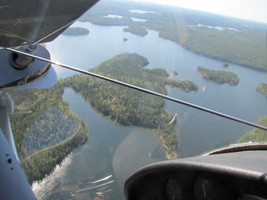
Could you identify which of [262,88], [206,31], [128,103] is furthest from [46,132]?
[206,31]

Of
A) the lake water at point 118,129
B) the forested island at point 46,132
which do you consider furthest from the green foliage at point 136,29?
the forested island at point 46,132

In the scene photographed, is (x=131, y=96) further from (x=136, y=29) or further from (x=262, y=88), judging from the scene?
(x=262, y=88)

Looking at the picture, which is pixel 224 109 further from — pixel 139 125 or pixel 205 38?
pixel 205 38

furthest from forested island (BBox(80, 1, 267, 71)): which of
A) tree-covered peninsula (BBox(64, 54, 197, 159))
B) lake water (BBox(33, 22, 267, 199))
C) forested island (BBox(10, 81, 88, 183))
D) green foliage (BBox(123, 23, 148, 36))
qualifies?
forested island (BBox(10, 81, 88, 183))

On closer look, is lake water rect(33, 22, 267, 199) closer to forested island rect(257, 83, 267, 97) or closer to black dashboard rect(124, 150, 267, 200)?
forested island rect(257, 83, 267, 97)

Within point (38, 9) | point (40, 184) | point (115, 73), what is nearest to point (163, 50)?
point (115, 73)

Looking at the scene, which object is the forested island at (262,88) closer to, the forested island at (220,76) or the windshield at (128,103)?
the windshield at (128,103)
